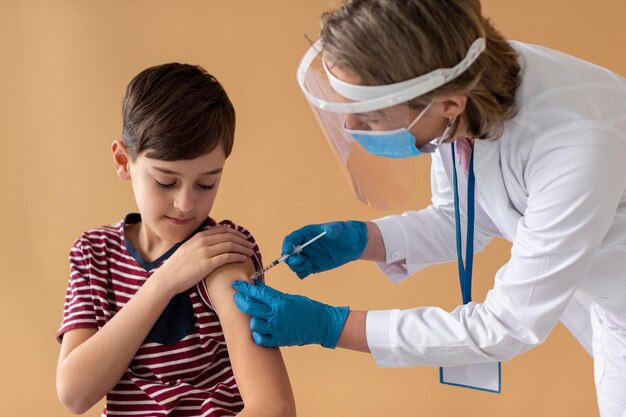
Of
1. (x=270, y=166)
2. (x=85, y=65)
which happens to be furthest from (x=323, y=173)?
(x=85, y=65)

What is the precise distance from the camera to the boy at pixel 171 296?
5.14 ft

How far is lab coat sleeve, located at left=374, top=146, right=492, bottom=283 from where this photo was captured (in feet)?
6.86

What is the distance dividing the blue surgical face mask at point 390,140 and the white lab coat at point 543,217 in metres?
0.18

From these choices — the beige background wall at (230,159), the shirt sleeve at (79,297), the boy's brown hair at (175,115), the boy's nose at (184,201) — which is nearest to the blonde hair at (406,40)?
the boy's brown hair at (175,115)

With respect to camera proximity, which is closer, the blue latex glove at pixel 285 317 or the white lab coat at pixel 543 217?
the white lab coat at pixel 543 217

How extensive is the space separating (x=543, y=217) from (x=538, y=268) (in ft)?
0.32

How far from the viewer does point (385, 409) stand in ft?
10.6

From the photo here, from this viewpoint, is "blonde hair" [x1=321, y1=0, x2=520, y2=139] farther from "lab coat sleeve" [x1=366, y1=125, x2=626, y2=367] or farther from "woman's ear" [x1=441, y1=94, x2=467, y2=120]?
"lab coat sleeve" [x1=366, y1=125, x2=626, y2=367]

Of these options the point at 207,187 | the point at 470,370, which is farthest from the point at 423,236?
the point at 207,187

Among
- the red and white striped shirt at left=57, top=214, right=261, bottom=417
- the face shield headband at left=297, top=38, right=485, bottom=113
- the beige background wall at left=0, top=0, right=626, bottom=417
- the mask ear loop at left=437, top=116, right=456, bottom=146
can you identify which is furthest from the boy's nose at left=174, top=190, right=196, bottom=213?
the beige background wall at left=0, top=0, right=626, bottom=417

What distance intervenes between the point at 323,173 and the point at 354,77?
1.56m

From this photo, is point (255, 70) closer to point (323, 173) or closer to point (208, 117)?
point (323, 173)

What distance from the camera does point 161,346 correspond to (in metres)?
1.62

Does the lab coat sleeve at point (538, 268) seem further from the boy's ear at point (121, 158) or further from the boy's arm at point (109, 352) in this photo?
the boy's ear at point (121, 158)
